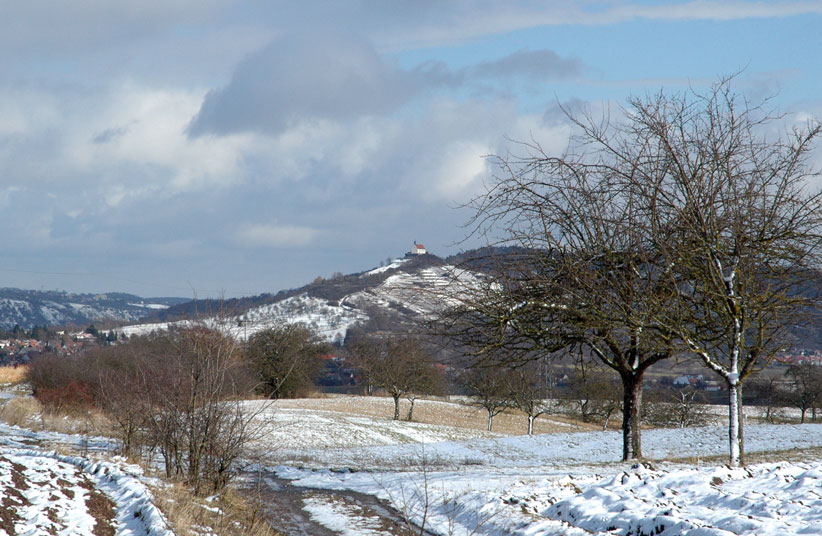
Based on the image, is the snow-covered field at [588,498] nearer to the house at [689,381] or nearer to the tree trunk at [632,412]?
the tree trunk at [632,412]

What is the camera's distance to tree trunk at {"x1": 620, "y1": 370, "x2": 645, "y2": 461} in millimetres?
13117

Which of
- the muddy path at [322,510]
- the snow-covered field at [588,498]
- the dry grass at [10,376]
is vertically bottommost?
the dry grass at [10,376]

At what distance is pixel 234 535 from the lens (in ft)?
29.7

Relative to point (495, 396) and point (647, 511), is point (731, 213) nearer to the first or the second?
point (647, 511)

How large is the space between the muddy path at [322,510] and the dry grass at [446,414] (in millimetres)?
30550

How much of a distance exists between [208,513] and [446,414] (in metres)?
46.5

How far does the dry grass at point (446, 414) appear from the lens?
46781 mm

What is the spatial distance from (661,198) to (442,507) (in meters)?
6.27

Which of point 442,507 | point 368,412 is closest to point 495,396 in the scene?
point 368,412

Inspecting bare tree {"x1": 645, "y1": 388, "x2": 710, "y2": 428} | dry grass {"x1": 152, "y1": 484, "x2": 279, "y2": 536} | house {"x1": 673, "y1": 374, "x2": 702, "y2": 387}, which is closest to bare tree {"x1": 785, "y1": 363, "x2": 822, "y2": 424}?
house {"x1": 673, "y1": 374, "x2": 702, "y2": 387}

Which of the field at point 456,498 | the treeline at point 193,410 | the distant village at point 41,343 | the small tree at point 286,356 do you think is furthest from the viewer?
the distant village at point 41,343

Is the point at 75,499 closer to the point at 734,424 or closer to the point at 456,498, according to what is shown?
the point at 456,498

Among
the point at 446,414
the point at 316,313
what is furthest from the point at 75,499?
the point at 316,313

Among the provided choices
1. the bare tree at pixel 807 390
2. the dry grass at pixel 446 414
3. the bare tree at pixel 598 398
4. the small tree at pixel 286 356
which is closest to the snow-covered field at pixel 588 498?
the dry grass at pixel 446 414
